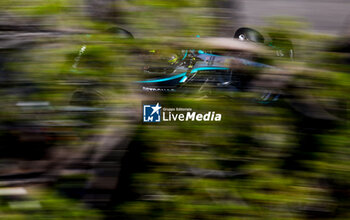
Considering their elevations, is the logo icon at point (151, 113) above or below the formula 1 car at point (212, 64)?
below

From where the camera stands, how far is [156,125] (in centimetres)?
173

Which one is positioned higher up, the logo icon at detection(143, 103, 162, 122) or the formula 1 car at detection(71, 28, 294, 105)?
the formula 1 car at detection(71, 28, 294, 105)

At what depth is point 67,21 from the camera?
5.55ft

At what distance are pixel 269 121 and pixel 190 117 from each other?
1.10 feet

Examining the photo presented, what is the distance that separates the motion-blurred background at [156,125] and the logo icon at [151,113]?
35mm

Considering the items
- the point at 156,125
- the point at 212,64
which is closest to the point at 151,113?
the point at 156,125

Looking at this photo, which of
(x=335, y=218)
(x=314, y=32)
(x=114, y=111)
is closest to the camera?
(x=114, y=111)

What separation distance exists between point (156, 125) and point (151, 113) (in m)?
0.06

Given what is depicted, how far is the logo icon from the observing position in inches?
66.2

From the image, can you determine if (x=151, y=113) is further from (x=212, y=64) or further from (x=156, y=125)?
(x=212, y=64)

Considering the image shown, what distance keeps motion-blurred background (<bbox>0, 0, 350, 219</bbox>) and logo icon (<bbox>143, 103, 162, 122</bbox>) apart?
0.12 feet

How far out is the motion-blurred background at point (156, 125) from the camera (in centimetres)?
165

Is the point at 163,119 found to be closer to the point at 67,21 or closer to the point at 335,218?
the point at 67,21

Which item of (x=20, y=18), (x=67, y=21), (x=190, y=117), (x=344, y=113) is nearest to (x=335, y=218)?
(x=344, y=113)
